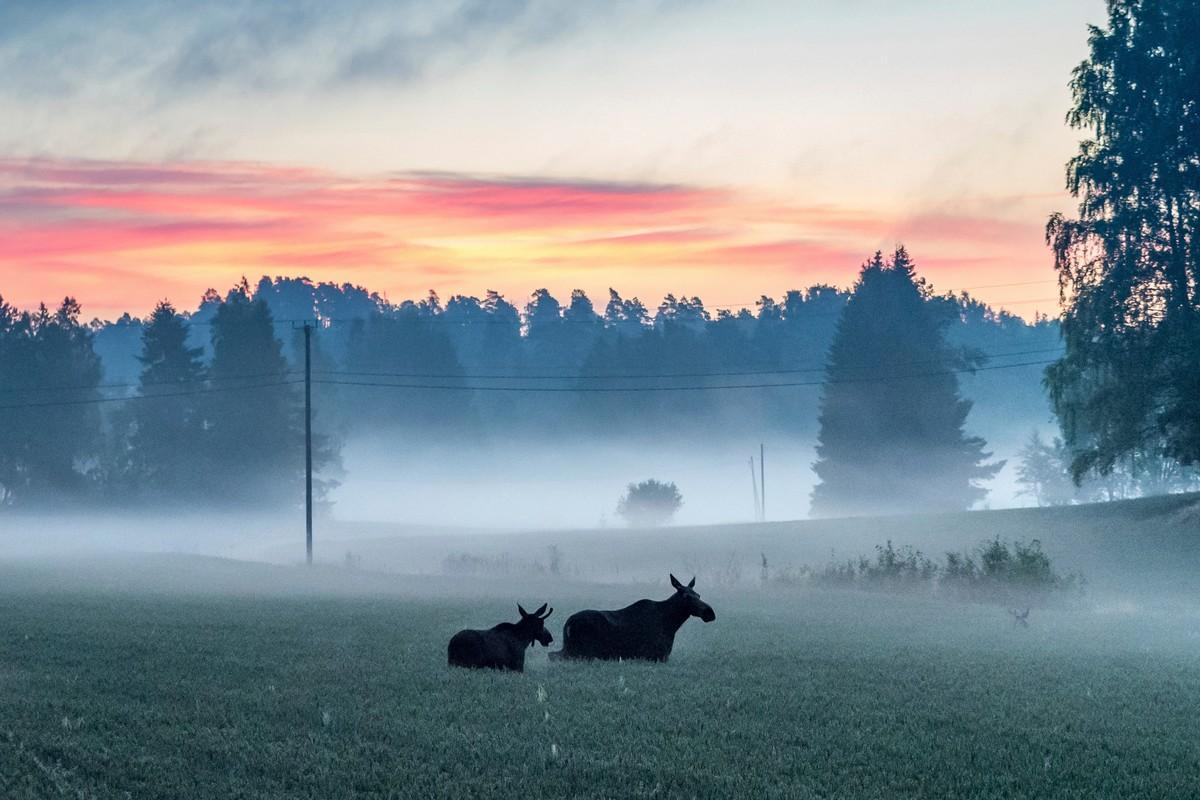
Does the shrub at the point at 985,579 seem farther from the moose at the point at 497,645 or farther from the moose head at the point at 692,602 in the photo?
the moose at the point at 497,645

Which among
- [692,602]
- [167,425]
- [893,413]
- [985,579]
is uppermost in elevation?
[167,425]

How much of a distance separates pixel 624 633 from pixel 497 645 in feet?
7.23

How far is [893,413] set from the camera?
10081cm

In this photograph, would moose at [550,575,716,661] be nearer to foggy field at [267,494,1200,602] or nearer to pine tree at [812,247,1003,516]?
foggy field at [267,494,1200,602]

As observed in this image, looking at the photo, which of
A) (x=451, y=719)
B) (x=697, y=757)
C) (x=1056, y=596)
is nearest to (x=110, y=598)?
(x=451, y=719)

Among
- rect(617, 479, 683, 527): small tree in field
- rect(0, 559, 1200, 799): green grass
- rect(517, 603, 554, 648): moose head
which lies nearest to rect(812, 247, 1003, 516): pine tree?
rect(617, 479, 683, 527): small tree in field

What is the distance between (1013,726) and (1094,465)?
1450 inches

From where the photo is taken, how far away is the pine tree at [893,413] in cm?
9994

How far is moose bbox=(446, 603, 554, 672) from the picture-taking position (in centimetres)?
1603

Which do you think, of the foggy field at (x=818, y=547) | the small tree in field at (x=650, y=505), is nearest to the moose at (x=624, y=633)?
the foggy field at (x=818, y=547)

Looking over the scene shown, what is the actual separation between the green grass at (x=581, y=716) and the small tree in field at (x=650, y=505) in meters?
81.0

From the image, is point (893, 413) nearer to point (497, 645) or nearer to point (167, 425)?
point (167, 425)

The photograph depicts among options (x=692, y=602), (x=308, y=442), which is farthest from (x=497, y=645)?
(x=308, y=442)

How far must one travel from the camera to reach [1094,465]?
152 feet
